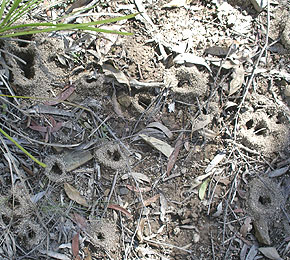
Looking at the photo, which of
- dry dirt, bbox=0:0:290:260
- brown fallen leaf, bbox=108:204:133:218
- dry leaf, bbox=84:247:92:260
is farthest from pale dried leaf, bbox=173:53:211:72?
dry leaf, bbox=84:247:92:260

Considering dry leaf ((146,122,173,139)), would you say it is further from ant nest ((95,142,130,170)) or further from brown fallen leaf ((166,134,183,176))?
ant nest ((95,142,130,170))

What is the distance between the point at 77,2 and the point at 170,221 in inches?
52.3

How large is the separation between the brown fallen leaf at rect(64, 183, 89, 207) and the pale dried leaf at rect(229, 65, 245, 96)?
0.99 m

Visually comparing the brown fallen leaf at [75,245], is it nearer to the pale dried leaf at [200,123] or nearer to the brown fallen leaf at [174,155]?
the brown fallen leaf at [174,155]

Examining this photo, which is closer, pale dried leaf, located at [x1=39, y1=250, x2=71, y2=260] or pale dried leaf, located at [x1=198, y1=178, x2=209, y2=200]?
pale dried leaf, located at [x1=39, y1=250, x2=71, y2=260]

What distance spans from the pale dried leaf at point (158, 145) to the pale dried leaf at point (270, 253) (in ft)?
2.22

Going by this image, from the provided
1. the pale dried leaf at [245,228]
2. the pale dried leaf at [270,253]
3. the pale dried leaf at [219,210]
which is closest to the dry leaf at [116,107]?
the pale dried leaf at [219,210]

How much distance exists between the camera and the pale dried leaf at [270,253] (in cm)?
173

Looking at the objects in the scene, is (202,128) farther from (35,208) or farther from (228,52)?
(35,208)

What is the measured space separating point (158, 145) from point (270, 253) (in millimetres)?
786

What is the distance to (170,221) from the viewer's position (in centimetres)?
173

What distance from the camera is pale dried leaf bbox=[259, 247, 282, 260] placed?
5.66 feet

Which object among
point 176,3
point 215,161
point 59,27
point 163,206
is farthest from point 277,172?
point 59,27

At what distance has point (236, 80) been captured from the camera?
1939 mm
